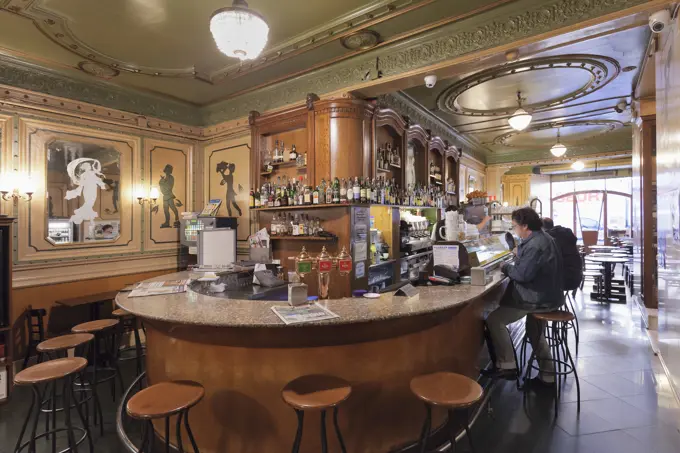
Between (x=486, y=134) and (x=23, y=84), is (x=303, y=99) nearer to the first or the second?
(x=23, y=84)

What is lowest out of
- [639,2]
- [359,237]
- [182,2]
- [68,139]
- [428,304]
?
[428,304]

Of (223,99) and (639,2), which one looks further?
(223,99)

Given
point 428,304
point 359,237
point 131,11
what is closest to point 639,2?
point 428,304

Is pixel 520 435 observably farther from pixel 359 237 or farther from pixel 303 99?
pixel 303 99

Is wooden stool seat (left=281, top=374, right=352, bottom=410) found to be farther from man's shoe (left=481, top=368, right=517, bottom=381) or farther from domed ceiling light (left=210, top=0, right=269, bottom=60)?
domed ceiling light (left=210, top=0, right=269, bottom=60)

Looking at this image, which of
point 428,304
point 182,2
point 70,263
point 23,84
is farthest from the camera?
point 70,263

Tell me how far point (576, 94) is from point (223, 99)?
224 inches

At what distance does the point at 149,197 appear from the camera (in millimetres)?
5848

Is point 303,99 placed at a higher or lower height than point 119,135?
higher

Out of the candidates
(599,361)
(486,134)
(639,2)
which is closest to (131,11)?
(639,2)

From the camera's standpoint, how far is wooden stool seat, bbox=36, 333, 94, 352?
9.60ft

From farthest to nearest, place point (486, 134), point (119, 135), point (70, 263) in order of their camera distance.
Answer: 1. point (486, 134)
2. point (119, 135)
3. point (70, 263)

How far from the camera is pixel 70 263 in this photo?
16.3 ft

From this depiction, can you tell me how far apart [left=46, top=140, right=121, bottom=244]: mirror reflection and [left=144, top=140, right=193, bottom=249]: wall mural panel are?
0.49 m
